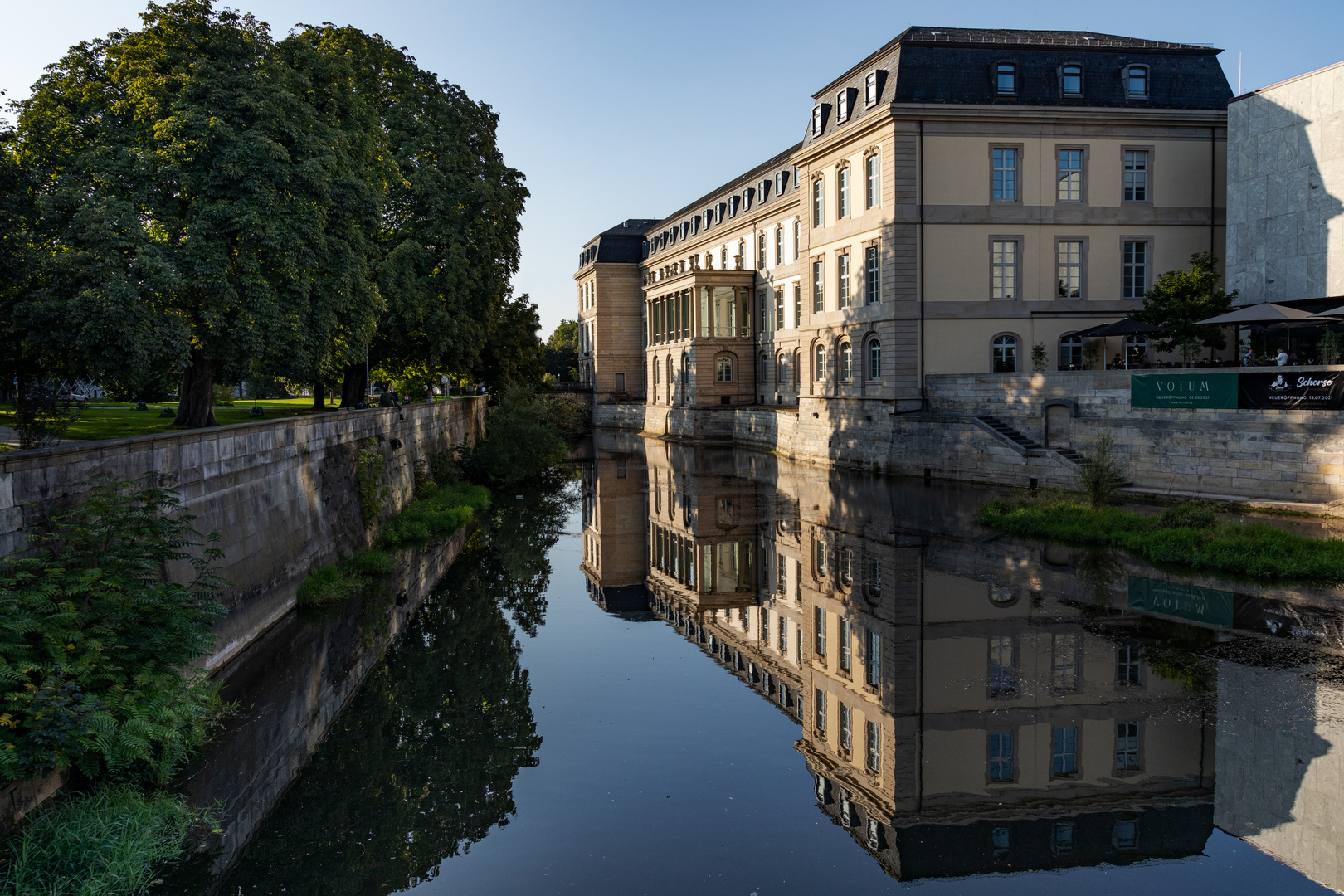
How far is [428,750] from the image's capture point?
10.5 meters

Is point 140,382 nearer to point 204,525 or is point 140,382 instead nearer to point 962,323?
point 204,525

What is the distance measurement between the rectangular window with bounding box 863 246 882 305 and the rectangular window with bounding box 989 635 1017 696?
2315 cm

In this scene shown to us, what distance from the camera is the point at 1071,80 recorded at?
33.7 metres

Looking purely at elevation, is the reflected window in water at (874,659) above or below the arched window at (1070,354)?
below

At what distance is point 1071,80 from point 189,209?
97.8 ft

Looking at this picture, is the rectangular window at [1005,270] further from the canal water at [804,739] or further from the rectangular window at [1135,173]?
the canal water at [804,739]

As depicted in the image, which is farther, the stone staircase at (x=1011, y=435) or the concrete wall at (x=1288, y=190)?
the stone staircase at (x=1011, y=435)

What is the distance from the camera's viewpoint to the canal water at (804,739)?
309 inches

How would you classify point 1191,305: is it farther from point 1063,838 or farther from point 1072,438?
point 1063,838

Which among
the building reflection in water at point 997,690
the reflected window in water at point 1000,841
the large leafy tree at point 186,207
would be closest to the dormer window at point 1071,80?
the building reflection in water at point 997,690

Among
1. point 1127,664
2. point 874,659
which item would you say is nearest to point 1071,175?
point 1127,664

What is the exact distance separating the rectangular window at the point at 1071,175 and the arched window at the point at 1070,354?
5.15 meters

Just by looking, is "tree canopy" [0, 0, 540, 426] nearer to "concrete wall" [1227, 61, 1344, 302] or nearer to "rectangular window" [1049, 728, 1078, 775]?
"rectangular window" [1049, 728, 1078, 775]

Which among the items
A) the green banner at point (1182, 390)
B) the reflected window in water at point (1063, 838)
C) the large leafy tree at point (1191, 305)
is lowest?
the reflected window in water at point (1063, 838)
